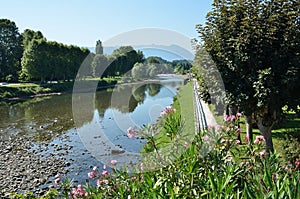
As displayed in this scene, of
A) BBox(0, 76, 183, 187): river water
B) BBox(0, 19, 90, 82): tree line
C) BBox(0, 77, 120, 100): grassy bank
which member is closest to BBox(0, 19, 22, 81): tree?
BBox(0, 19, 90, 82): tree line

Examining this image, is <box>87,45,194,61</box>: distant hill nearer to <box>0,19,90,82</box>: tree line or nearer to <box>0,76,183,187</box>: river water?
<box>0,76,183,187</box>: river water

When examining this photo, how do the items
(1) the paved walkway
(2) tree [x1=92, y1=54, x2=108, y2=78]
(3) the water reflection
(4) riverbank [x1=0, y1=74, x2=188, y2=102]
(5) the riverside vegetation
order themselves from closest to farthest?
1. (5) the riverside vegetation
2. (1) the paved walkway
3. (3) the water reflection
4. (4) riverbank [x1=0, y1=74, x2=188, y2=102]
5. (2) tree [x1=92, y1=54, x2=108, y2=78]

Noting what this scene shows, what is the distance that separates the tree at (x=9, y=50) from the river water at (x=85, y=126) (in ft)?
61.9

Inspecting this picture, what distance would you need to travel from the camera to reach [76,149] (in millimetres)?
12633

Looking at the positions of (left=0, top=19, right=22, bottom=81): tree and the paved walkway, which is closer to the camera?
the paved walkway

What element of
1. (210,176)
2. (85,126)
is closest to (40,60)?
(85,126)

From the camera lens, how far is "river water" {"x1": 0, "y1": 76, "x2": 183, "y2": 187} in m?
11.5

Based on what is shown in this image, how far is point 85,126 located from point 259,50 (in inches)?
530

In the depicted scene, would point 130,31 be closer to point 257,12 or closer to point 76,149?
point 257,12

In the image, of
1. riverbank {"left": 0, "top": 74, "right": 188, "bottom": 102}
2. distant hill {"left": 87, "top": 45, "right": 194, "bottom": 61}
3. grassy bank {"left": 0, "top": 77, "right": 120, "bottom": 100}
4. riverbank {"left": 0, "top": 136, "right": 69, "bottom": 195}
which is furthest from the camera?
grassy bank {"left": 0, "top": 77, "right": 120, "bottom": 100}

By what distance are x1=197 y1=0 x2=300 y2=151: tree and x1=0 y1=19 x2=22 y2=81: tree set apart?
4045 cm

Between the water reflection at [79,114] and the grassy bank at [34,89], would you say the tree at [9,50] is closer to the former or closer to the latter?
the grassy bank at [34,89]

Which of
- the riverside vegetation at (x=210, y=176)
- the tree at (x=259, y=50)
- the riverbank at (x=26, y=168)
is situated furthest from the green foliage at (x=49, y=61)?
the riverside vegetation at (x=210, y=176)

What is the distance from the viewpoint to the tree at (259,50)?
18.6 feet
